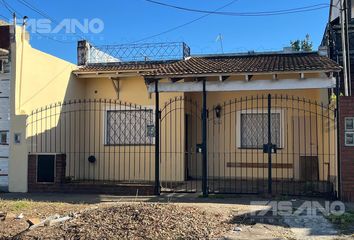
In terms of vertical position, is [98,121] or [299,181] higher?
[98,121]


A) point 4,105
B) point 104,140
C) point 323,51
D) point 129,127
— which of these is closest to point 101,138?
point 104,140

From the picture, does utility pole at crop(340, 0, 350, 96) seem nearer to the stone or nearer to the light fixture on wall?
the light fixture on wall

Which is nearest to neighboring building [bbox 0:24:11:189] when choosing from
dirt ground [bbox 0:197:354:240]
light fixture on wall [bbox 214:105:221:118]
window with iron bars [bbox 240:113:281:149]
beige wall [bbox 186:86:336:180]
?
dirt ground [bbox 0:197:354:240]

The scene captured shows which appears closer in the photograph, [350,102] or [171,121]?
[350,102]

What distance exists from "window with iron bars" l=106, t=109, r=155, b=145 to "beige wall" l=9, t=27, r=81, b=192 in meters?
2.31

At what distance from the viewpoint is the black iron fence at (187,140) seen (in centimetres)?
1377

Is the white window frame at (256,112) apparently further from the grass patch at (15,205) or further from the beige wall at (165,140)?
the grass patch at (15,205)

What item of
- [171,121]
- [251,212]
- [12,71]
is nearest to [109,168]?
[171,121]

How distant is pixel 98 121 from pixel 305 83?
7.49 metres

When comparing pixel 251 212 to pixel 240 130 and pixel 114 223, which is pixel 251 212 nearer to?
pixel 114 223

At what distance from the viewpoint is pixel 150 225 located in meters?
7.50

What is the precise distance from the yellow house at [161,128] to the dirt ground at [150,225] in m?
3.37

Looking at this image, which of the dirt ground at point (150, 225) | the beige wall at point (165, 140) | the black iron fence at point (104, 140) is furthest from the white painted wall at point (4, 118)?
the dirt ground at point (150, 225)

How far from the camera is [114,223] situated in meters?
7.68
